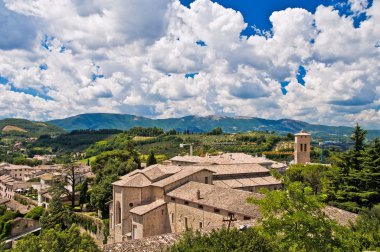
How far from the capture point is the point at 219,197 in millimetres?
27859

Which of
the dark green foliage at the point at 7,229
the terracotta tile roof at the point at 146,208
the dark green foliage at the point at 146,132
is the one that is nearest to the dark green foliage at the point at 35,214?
the dark green foliage at the point at 7,229

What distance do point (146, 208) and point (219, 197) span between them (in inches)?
278

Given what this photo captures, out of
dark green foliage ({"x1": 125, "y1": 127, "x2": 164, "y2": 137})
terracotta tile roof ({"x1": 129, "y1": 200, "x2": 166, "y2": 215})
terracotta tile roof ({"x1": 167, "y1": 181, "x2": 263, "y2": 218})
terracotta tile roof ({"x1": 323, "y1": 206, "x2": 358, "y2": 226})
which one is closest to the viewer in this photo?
terracotta tile roof ({"x1": 323, "y1": 206, "x2": 358, "y2": 226})

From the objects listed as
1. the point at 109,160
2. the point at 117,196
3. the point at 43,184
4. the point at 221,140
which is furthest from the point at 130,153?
the point at 221,140

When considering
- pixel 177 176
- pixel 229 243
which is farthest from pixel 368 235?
pixel 177 176

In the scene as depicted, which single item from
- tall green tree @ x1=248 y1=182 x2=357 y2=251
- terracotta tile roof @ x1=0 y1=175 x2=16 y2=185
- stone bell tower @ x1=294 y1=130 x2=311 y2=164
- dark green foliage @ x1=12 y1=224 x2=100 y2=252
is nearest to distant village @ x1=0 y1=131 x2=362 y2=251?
tall green tree @ x1=248 y1=182 x2=357 y2=251

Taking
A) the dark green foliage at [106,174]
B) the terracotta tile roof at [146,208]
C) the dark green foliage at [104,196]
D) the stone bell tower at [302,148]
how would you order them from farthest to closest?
the stone bell tower at [302,148] → the dark green foliage at [106,174] → the dark green foliage at [104,196] → the terracotta tile roof at [146,208]

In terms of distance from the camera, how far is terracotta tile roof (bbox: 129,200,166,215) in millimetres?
29261

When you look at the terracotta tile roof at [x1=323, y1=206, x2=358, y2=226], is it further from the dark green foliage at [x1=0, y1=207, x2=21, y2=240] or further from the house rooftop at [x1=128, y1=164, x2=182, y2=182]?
the dark green foliage at [x1=0, y1=207, x2=21, y2=240]

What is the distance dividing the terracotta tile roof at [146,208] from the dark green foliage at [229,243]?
15988 millimetres

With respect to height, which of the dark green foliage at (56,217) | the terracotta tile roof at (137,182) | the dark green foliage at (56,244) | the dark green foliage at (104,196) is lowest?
the dark green foliage at (56,217)

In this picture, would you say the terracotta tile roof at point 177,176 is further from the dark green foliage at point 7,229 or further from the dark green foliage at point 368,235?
Result: the dark green foliage at point 7,229

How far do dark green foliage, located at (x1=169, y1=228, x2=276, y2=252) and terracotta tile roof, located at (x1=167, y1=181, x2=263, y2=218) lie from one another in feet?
34.2

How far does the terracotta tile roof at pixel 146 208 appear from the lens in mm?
29261
